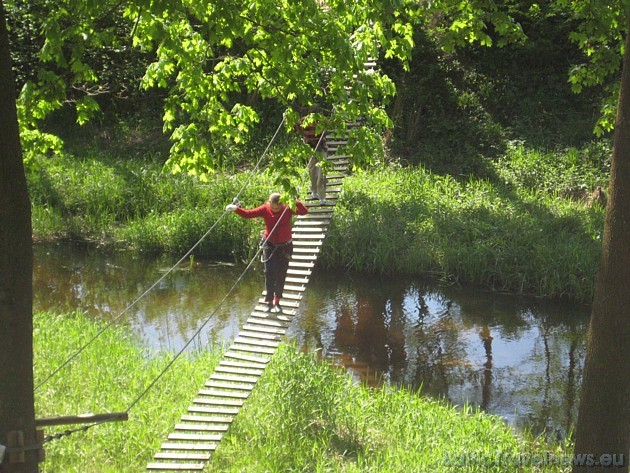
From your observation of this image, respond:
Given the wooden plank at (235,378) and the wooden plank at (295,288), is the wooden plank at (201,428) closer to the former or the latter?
the wooden plank at (235,378)

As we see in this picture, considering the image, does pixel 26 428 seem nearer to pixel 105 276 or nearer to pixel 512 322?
pixel 512 322

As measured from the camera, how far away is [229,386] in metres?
6.86

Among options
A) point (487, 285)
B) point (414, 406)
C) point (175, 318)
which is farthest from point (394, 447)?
point (487, 285)

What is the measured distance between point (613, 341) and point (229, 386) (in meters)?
3.19

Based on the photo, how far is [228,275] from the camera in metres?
13.0

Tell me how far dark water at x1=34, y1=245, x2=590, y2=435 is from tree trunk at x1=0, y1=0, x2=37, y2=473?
13.8 feet

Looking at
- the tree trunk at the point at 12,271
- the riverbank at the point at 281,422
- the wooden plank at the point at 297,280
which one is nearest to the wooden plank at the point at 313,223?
the wooden plank at the point at 297,280

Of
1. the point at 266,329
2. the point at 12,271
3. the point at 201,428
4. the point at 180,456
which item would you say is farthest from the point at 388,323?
the point at 12,271

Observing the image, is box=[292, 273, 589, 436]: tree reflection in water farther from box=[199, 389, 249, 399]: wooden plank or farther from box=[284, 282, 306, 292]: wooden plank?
box=[199, 389, 249, 399]: wooden plank

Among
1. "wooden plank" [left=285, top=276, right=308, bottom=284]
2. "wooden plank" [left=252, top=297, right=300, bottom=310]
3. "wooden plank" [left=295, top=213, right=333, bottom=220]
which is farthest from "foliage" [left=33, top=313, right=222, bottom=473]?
"wooden plank" [left=295, top=213, right=333, bottom=220]

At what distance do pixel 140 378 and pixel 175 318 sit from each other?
3575 millimetres

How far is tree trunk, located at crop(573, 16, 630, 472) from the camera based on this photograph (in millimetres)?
4809

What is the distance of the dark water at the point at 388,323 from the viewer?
9062 millimetres

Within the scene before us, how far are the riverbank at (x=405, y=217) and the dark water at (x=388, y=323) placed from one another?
0.33 m
